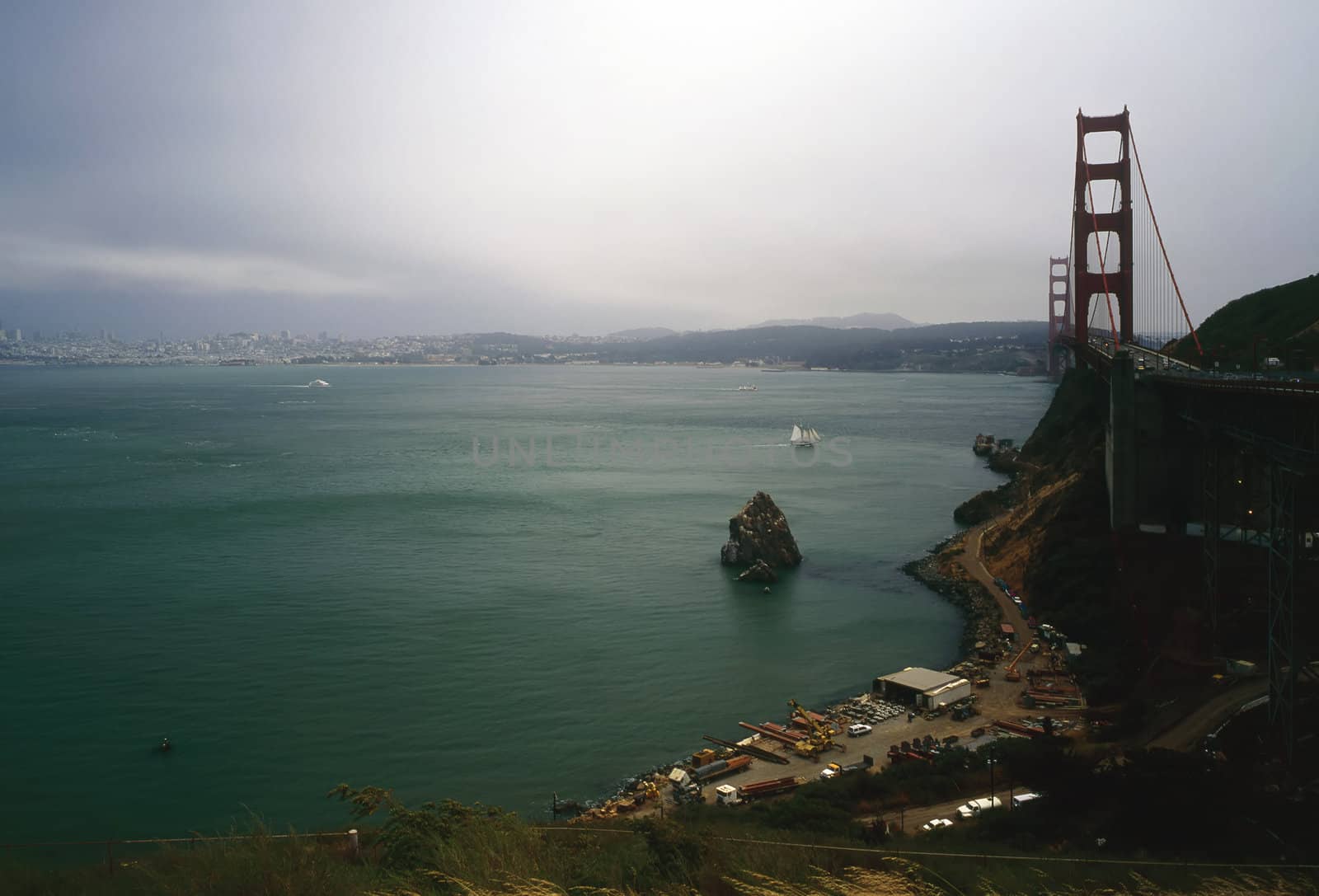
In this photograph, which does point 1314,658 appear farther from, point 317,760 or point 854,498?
point 854,498

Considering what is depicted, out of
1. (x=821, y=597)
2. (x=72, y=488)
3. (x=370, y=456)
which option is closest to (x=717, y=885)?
Answer: (x=821, y=597)

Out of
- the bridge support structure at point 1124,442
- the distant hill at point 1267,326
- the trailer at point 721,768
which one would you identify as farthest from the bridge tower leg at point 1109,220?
the trailer at point 721,768

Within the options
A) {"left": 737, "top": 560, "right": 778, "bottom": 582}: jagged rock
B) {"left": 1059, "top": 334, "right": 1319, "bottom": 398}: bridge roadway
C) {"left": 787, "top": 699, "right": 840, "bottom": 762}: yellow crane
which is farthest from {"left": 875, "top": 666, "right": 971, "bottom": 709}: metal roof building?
{"left": 737, "top": 560, "right": 778, "bottom": 582}: jagged rock

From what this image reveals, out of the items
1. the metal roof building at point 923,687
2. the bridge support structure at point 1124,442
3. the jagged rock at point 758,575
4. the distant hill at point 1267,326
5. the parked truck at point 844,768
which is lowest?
the parked truck at point 844,768

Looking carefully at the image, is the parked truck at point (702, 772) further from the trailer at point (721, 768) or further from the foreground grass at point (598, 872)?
the foreground grass at point (598, 872)

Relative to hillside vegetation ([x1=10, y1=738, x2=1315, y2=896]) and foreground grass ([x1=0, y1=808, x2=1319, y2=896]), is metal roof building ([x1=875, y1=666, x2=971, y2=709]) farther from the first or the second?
foreground grass ([x1=0, y1=808, x2=1319, y2=896])

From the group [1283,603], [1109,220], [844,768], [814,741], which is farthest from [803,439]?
[1283,603]

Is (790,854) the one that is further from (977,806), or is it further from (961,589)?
(961,589)
